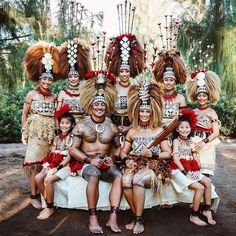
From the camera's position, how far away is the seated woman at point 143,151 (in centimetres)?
393

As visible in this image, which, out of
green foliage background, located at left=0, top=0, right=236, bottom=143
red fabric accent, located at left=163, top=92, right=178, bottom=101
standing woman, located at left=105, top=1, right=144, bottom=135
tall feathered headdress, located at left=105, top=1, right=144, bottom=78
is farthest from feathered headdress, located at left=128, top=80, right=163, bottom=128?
green foliage background, located at left=0, top=0, right=236, bottom=143

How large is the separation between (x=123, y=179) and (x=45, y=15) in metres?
2.91

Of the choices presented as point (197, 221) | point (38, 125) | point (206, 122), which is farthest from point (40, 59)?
point (197, 221)

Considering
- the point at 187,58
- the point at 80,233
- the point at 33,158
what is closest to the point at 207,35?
the point at 187,58

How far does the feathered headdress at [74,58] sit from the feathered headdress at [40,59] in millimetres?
83

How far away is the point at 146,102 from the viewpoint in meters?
4.25

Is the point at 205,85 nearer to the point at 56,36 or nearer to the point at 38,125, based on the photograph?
the point at 38,125

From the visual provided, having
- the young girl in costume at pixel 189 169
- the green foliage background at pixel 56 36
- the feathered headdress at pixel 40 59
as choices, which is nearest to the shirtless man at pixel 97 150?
the young girl in costume at pixel 189 169

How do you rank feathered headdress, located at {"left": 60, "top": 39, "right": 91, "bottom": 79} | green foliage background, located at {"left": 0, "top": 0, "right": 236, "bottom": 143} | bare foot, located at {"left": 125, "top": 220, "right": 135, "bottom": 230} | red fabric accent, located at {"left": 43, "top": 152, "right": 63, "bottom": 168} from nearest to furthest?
bare foot, located at {"left": 125, "top": 220, "right": 135, "bottom": 230} < red fabric accent, located at {"left": 43, "top": 152, "right": 63, "bottom": 168} < feathered headdress, located at {"left": 60, "top": 39, "right": 91, "bottom": 79} < green foliage background, located at {"left": 0, "top": 0, "right": 236, "bottom": 143}

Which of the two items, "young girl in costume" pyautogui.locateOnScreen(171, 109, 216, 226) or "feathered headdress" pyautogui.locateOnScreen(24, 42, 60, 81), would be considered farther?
"feathered headdress" pyautogui.locateOnScreen(24, 42, 60, 81)

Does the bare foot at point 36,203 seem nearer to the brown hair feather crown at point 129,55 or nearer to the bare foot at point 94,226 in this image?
the bare foot at point 94,226

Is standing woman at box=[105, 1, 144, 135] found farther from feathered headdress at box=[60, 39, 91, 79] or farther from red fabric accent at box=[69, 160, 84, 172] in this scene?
red fabric accent at box=[69, 160, 84, 172]

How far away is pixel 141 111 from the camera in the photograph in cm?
422

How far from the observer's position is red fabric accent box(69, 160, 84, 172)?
4.21m
